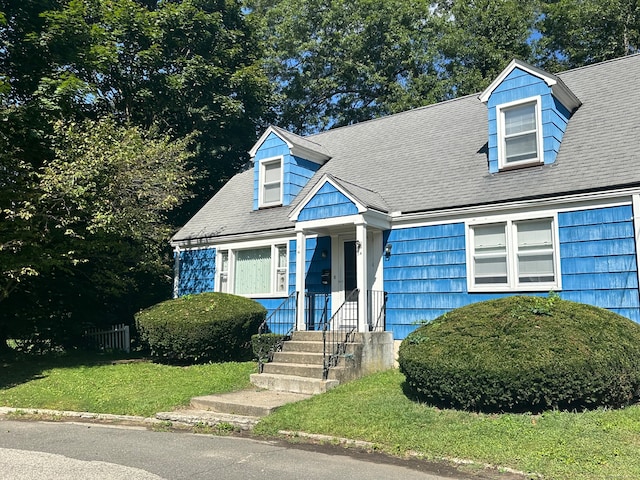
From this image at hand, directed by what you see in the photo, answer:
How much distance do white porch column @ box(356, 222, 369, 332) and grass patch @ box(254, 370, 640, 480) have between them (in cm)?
259

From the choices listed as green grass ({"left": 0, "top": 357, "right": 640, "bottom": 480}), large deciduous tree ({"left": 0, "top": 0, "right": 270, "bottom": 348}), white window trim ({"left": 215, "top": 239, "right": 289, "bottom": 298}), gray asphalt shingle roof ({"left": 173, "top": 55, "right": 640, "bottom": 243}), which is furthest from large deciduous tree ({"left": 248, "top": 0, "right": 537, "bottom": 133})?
green grass ({"left": 0, "top": 357, "right": 640, "bottom": 480})

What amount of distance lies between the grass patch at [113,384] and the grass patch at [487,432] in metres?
2.61

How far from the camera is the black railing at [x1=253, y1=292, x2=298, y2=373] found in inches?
440

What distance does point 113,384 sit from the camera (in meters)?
11.0

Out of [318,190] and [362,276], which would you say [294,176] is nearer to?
[318,190]

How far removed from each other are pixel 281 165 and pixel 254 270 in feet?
10.7

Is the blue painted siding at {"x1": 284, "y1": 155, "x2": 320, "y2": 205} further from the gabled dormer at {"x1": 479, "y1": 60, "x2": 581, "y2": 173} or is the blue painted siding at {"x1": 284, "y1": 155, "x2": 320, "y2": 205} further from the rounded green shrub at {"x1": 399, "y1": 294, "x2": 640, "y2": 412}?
the rounded green shrub at {"x1": 399, "y1": 294, "x2": 640, "y2": 412}

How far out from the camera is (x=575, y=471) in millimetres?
5285

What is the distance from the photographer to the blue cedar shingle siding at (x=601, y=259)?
9164 mm

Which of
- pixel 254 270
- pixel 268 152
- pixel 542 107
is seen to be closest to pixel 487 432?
pixel 542 107

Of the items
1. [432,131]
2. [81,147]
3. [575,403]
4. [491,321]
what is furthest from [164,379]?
[432,131]

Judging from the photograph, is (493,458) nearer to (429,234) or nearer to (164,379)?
Result: (429,234)

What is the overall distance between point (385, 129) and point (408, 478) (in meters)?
12.4

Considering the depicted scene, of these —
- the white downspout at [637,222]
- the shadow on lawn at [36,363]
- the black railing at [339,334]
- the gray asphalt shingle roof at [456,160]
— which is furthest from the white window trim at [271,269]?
the white downspout at [637,222]
